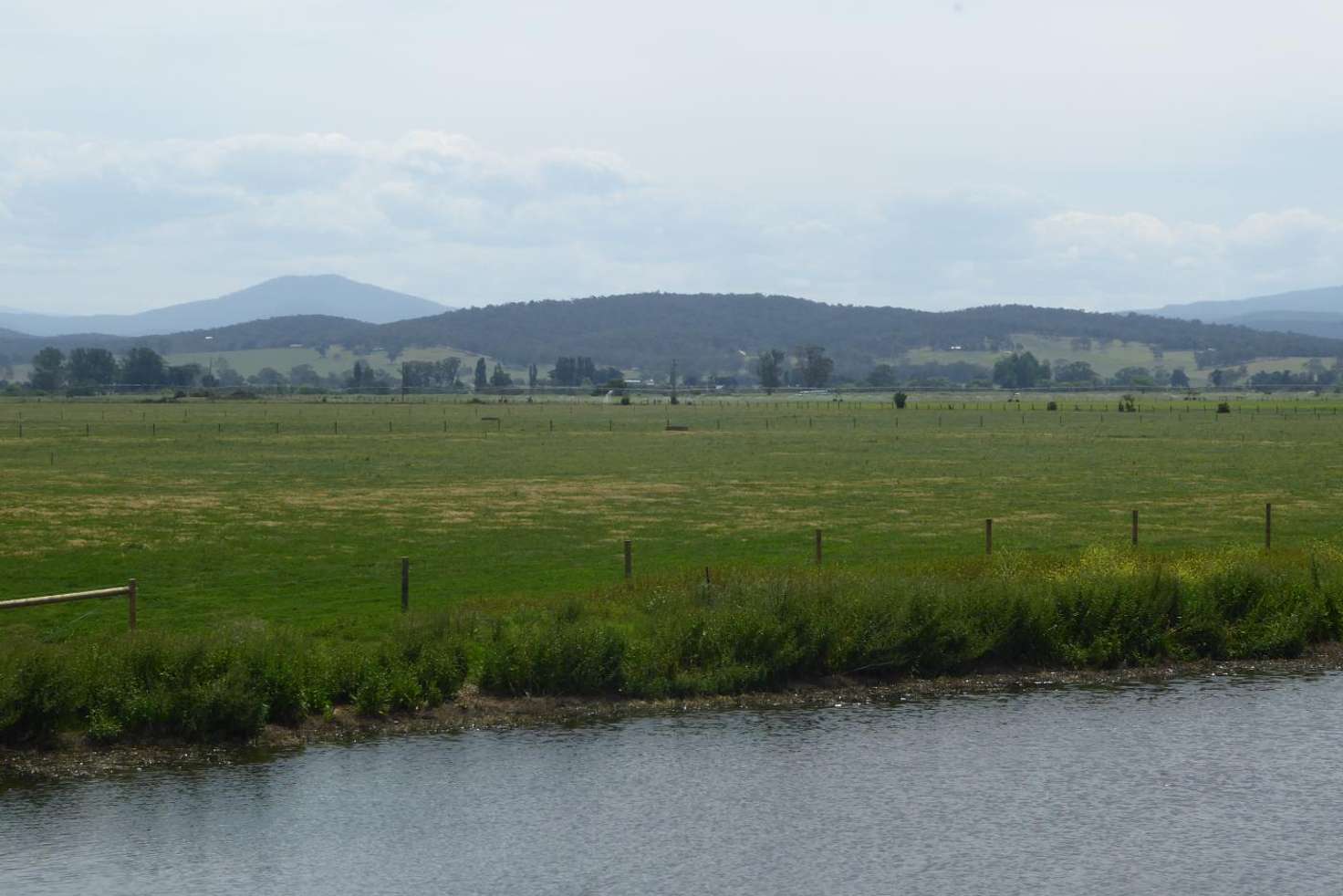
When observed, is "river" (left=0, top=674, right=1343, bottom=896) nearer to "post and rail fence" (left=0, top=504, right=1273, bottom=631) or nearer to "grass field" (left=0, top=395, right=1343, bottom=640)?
"post and rail fence" (left=0, top=504, right=1273, bottom=631)

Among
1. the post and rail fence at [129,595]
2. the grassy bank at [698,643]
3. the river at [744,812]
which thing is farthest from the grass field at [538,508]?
the river at [744,812]

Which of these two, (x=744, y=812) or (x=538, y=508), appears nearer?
(x=744, y=812)

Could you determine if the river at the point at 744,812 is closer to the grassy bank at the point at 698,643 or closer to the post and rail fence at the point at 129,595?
the grassy bank at the point at 698,643

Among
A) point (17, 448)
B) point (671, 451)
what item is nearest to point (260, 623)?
point (671, 451)

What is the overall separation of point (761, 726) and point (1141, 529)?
25269 millimetres

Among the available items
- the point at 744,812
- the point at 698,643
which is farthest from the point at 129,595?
the point at 744,812

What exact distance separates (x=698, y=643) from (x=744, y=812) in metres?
7.05

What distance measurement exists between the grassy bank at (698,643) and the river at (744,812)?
4.69 feet

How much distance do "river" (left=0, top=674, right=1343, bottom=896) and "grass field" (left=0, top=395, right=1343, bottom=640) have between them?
6335 mm

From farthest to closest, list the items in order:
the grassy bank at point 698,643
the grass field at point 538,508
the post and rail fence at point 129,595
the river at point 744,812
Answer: the grass field at point 538,508
the post and rail fence at point 129,595
the grassy bank at point 698,643
the river at point 744,812

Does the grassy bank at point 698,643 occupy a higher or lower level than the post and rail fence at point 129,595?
lower

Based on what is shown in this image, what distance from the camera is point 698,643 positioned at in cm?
2641

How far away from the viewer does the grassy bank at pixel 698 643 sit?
22.4 m

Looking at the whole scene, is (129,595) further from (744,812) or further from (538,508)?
(538,508)
